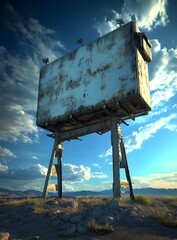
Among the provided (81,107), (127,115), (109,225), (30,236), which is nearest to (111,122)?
(127,115)

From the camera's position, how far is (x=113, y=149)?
13.0 m

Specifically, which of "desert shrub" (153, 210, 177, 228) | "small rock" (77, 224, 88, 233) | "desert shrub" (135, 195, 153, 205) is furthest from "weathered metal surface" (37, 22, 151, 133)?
"small rock" (77, 224, 88, 233)

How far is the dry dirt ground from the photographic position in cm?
698

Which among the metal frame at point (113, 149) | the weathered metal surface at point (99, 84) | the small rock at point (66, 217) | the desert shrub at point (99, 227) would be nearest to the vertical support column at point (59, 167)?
the metal frame at point (113, 149)

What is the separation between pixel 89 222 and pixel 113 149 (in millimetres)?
5811

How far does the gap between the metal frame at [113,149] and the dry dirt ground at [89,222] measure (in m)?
2.95

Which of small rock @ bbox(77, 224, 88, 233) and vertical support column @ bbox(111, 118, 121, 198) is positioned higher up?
vertical support column @ bbox(111, 118, 121, 198)

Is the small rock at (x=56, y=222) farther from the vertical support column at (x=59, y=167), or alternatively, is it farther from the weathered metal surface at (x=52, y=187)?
the vertical support column at (x=59, y=167)

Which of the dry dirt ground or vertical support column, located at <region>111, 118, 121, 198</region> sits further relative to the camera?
vertical support column, located at <region>111, 118, 121, 198</region>

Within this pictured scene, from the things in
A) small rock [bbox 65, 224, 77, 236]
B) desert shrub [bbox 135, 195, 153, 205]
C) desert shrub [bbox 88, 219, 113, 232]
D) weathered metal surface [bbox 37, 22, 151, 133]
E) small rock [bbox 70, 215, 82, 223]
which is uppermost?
weathered metal surface [bbox 37, 22, 151, 133]

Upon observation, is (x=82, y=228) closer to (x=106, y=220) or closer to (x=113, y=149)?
(x=106, y=220)

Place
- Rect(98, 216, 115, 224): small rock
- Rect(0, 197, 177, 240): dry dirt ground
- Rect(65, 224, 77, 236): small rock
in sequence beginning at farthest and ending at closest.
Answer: Rect(98, 216, 115, 224): small rock, Rect(65, 224, 77, 236): small rock, Rect(0, 197, 177, 240): dry dirt ground

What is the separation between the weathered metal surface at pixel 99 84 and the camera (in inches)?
492

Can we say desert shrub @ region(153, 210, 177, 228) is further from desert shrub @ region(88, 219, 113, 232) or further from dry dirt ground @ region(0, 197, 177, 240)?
desert shrub @ region(88, 219, 113, 232)
